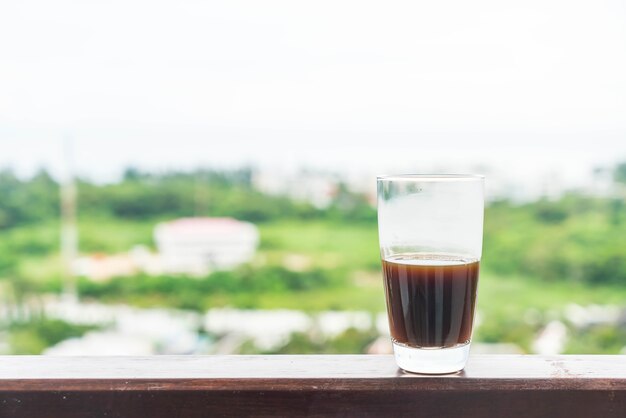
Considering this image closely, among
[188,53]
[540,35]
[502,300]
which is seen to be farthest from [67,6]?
[502,300]

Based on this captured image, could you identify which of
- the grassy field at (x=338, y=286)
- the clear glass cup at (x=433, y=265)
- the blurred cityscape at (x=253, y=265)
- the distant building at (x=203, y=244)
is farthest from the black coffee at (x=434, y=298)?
the distant building at (x=203, y=244)

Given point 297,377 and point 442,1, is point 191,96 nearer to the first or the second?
point 442,1

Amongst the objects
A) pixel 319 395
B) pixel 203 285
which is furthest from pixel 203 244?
pixel 319 395

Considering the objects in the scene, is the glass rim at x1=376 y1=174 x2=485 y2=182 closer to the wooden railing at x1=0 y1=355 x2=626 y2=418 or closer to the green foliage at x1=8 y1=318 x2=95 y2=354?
the wooden railing at x1=0 y1=355 x2=626 y2=418

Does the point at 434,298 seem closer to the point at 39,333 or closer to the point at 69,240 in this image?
the point at 39,333

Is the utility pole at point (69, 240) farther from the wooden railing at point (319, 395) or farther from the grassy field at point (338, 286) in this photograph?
the wooden railing at point (319, 395)

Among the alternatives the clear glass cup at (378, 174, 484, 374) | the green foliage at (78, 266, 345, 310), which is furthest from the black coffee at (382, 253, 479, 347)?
the green foliage at (78, 266, 345, 310)
